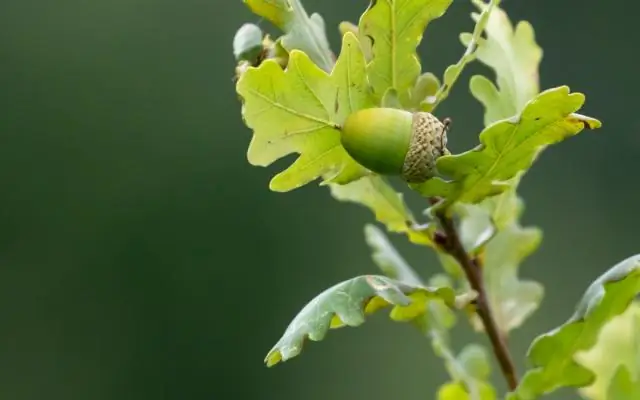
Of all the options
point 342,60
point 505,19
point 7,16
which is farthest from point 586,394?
point 7,16

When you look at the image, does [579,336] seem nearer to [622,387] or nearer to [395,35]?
[622,387]

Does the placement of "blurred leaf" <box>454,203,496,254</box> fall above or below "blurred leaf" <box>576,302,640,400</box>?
above

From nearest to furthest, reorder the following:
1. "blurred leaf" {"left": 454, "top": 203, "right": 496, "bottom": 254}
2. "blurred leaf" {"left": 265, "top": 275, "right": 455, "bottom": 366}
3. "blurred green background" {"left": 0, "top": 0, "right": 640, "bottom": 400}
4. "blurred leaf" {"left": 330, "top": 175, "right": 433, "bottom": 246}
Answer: "blurred leaf" {"left": 265, "top": 275, "right": 455, "bottom": 366} → "blurred leaf" {"left": 330, "top": 175, "right": 433, "bottom": 246} → "blurred leaf" {"left": 454, "top": 203, "right": 496, "bottom": 254} → "blurred green background" {"left": 0, "top": 0, "right": 640, "bottom": 400}

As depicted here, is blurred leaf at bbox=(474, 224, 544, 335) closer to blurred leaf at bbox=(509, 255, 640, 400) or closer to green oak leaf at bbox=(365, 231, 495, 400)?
green oak leaf at bbox=(365, 231, 495, 400)

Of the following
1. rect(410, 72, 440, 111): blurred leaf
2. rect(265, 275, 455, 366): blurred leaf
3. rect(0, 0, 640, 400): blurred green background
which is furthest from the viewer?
rect(0, 0, 640, 400): blurred green background

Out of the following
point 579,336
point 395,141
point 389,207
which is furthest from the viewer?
point 389,207

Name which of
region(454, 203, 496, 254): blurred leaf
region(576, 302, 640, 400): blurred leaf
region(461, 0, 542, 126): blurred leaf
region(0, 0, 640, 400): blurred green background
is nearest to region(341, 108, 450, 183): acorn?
region(461, 0, 542, 126): blurred leaf

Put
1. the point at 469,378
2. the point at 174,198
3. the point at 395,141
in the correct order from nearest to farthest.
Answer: the point at 395,141
the point at 469,378
the point at 174,198

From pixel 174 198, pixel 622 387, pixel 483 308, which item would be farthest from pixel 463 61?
pixel 174 198

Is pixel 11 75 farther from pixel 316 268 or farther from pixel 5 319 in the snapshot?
pixel 316 268
